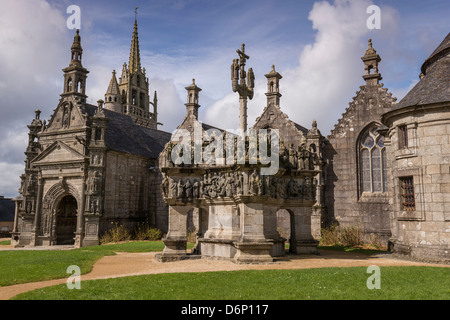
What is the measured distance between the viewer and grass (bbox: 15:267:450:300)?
298 inches

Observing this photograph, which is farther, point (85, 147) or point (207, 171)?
point (85, 147)

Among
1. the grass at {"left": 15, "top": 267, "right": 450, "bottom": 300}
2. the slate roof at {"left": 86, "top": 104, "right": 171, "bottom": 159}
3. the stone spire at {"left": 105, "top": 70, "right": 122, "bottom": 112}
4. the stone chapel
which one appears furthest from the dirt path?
the stone spire at {"left": 105, "top": 70, "right": 122, "bottom": 112}

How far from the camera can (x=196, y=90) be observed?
30.7 metres

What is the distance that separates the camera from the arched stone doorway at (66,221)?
1105 inches

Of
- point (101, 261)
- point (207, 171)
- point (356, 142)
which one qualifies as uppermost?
point (356, 142)

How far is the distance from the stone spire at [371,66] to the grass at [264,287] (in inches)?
565

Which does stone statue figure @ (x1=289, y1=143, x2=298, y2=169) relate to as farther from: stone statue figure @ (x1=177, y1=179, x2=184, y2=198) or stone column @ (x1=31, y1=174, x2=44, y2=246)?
stone column @ (x1=31, y1=174, x2=44, y2=246)

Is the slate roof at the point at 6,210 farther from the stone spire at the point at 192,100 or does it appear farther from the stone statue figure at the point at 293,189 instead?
the stone statue figure at the point at 293,189

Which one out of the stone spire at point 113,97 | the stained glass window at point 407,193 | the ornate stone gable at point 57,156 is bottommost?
the stained glass window at point 407,193

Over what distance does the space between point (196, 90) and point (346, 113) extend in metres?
12.7

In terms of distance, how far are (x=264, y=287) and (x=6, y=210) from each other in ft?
147

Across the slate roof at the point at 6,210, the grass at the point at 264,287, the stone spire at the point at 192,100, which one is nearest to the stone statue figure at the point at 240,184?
the grass at the point at 264,287

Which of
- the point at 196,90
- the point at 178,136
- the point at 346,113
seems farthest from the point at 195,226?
the point at 346,113
